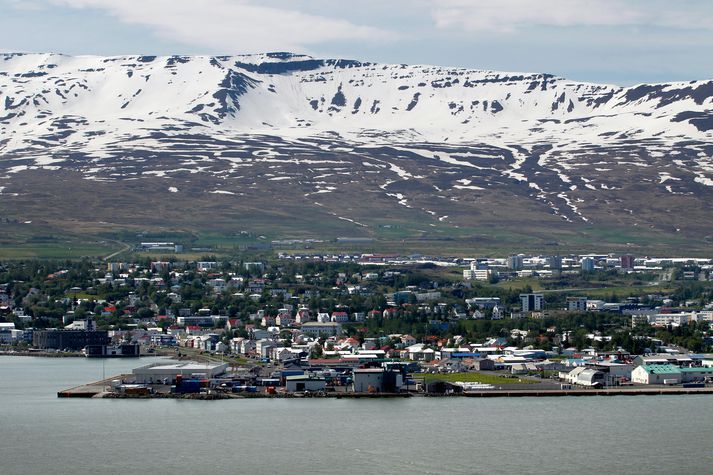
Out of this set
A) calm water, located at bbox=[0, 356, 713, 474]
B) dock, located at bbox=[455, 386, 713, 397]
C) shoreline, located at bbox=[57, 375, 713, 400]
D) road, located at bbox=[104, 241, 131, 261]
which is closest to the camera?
calm water, located at bbox=[0, 356, 713, 474]

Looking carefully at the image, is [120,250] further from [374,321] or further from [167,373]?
[167,373]

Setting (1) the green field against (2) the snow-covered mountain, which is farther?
(2) the snow-covered mountain

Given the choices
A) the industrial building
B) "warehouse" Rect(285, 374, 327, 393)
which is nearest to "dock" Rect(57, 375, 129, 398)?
"warehouse" Rect(285, 374, 327, 393)

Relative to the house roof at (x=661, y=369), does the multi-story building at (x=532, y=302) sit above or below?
above

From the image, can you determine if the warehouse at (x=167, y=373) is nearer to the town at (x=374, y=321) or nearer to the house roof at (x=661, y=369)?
the town at (x=374, y=321)

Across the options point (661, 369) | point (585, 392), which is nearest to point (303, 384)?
point (585, 392)

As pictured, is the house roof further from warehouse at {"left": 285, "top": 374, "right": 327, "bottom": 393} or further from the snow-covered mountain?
the snow-covered mountain

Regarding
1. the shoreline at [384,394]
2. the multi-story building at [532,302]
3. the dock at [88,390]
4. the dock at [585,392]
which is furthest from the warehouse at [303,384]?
the multi-story building at [532,302]
